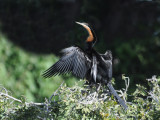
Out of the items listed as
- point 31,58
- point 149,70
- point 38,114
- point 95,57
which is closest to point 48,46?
point 31,58

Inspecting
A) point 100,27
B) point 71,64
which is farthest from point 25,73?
point 71,64

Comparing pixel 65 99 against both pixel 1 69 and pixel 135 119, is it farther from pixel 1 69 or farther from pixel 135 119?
pixel 1 69

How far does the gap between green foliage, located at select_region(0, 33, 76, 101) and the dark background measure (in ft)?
1.39

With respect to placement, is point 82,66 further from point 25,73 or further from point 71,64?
point 25,73

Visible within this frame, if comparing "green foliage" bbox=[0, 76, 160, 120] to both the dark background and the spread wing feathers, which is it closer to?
the spread wing feathers

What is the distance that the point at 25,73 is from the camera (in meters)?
8.13

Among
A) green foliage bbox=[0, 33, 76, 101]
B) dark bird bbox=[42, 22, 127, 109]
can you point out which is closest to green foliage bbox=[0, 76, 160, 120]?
dark bird bbox=[42, 22, 127, 109]

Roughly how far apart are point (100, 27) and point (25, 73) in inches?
95.7

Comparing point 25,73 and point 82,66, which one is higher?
point 25,73

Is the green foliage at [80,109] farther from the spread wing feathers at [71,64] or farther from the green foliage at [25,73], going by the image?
the green foliage at [25,73]

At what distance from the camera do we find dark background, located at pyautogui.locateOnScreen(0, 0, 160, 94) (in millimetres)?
8094

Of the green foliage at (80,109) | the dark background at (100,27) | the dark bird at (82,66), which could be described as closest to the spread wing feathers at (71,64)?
the dark bird at (82,66)

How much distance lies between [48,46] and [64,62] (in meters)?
5.61

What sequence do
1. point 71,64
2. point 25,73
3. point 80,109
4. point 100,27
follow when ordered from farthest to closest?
point 100,27 → point 25,73 → point 71,64 → point 80,109
